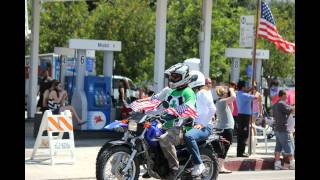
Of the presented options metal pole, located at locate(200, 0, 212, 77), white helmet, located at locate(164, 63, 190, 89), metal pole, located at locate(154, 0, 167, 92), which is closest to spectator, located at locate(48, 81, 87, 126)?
metal pole, located at locate(154, 0, 167, 92)

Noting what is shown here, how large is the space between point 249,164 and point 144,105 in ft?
16.7

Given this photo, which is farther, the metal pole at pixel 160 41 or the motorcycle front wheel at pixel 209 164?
the metal pole at pixel 160 41

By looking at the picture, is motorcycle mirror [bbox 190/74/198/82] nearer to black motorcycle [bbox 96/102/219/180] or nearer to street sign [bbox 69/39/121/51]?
black motorcycle [bbox 96/102/219/180]

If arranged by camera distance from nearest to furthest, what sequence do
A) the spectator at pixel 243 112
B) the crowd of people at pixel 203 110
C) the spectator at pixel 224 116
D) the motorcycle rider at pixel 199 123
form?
the crowd of people at pixel 203 110 < the motorcycle rider at pixel 199 123 < the spectator at pixel 224 116 < the spectator at pixel 243 112

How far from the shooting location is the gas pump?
18422 millimetres

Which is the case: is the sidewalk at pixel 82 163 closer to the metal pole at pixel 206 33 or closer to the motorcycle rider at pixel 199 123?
the motorcycle rider at pixel 199 123

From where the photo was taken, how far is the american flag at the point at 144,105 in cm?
991

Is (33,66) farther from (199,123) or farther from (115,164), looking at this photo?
(115,164)

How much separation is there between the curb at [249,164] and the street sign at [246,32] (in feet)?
18.5

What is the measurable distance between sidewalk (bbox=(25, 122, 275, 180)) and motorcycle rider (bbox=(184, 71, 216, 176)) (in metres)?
2.27

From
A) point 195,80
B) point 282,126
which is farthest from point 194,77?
point 282,126

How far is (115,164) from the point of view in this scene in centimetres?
983

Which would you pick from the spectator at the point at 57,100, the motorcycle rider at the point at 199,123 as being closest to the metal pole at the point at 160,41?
the spectator at the point at 57,100
